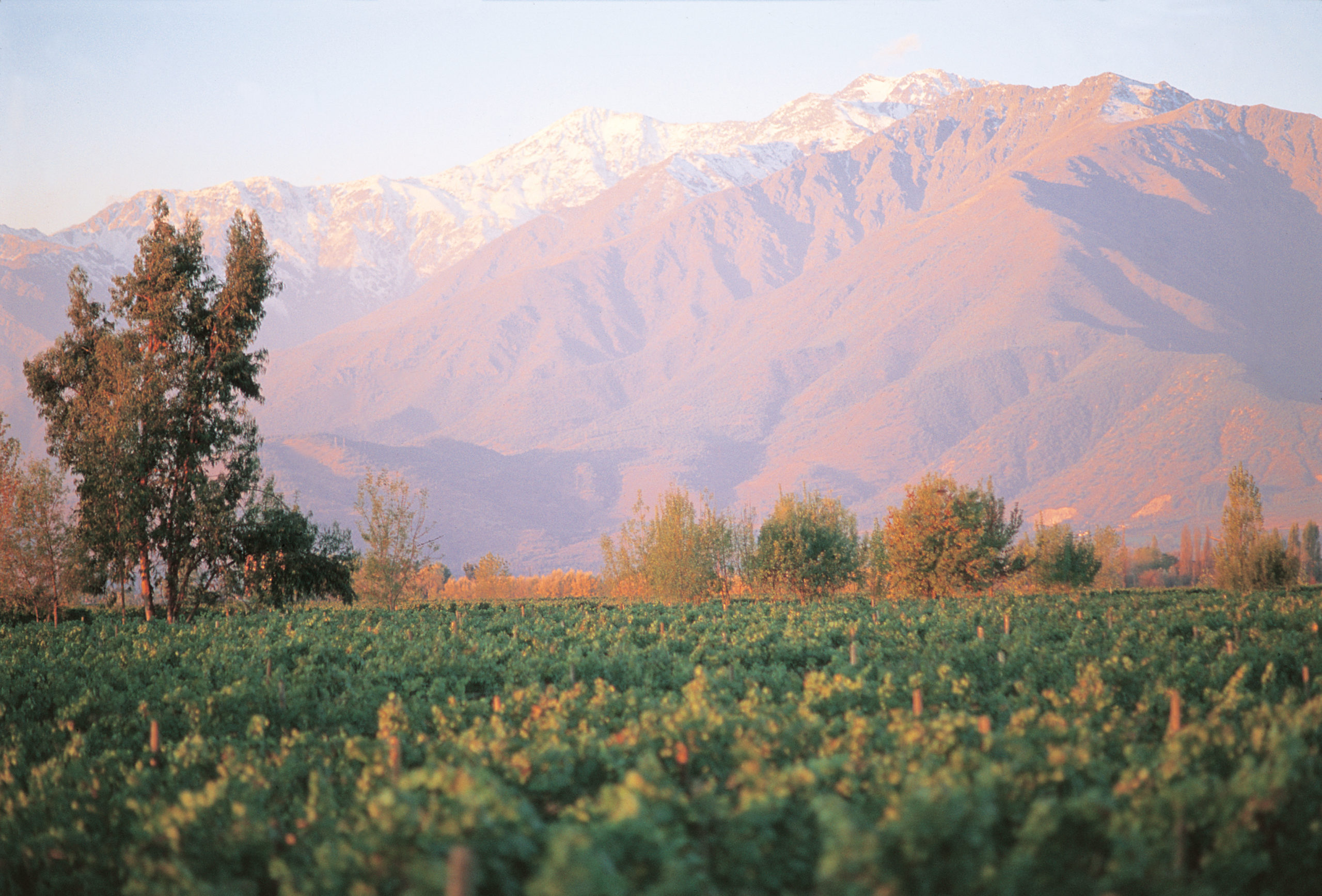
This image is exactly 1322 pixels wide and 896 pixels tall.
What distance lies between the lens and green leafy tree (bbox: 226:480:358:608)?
34688 millimetres

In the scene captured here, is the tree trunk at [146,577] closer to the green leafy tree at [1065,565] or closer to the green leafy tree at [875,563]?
the green leafy tree at [875,563]

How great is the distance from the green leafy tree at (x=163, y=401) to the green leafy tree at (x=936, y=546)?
3308cm

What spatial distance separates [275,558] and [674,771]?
29.7 metres

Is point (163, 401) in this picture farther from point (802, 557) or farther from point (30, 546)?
point (802, 557)

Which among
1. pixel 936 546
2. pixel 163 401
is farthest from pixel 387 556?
pixel 936 546

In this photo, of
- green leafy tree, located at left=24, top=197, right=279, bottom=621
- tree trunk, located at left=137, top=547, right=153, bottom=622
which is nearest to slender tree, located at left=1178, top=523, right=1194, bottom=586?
green leafy tree, located at left=24, top=197, right=279, bottom=621

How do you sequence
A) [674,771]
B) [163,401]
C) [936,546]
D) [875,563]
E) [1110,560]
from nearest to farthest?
1. [674,771]
2. [163,401]
3. [936,546]
4. [875,563]
5. [1110,560]

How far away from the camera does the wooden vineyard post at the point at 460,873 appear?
538 cm

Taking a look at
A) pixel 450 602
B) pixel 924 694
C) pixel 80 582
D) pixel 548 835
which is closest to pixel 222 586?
pixel 80 582

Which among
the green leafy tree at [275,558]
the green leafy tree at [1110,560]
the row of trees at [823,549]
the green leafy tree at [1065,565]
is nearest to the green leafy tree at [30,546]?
the green leafy tree at [275,558]

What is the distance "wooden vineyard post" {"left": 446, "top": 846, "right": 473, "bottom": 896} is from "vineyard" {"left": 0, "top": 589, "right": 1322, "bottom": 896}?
0.21 m

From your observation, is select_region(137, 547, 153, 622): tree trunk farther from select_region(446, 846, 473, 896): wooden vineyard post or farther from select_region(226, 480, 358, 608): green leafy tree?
select_region(446, 846, 473, 896): wooden vineyard post

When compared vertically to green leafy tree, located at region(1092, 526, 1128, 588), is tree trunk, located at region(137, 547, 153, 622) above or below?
above

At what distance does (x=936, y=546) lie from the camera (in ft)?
159
